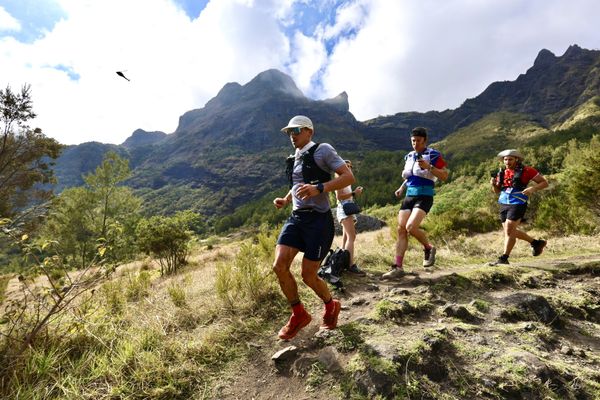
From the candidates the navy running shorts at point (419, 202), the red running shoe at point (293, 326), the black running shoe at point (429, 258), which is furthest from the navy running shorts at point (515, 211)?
the red running shoe at point (293, 326)

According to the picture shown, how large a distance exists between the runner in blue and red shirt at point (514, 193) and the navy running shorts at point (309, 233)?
405 cm

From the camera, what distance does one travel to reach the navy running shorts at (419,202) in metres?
5.03

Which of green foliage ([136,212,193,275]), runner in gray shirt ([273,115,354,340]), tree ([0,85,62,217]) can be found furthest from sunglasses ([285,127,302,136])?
tree ([0,85,62,217])

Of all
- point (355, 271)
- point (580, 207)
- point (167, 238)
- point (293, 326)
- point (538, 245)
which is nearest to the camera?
point (293, 326)

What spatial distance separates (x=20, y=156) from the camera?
16.5 metres

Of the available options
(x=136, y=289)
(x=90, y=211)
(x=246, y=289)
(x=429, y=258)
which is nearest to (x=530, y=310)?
(x=429, y=258)

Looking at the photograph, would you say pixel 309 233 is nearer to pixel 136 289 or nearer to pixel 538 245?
pixel 136 289

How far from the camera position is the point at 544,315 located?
3.37 metres

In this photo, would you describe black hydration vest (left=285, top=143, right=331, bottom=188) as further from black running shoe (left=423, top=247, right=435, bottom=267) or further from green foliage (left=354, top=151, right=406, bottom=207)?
green foliage (left=354, top=151, right=406, bottom=207)

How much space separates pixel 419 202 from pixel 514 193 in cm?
216

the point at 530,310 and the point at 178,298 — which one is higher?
the point at 178,298

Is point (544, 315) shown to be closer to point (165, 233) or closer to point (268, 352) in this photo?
point (268, 352)

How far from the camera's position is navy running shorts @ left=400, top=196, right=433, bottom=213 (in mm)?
5027

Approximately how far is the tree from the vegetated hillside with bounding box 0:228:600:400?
16.4 meters
